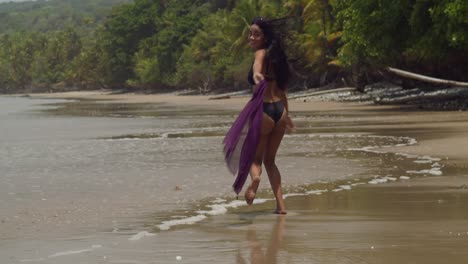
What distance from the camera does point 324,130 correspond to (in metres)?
20.4

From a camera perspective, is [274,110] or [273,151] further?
[273,151]

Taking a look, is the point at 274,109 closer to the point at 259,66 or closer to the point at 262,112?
the point at 262,112

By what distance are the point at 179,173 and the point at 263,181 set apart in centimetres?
167

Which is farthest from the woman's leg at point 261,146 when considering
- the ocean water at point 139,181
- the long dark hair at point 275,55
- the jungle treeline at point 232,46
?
the ocean water at point 139,181

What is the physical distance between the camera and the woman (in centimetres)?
742

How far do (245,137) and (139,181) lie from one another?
373 centimetres

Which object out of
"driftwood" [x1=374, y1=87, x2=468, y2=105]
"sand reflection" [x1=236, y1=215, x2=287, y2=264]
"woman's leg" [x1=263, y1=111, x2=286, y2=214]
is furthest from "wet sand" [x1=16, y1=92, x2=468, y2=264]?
"driftwood" [x1=374, y1=87, x2=468, y2=105]

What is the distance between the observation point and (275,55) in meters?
7.50

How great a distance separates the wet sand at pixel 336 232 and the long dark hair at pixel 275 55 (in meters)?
1.16

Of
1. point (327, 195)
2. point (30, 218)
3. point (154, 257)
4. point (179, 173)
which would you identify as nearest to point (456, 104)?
point (179, 173)

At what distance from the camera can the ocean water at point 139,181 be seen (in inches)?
271

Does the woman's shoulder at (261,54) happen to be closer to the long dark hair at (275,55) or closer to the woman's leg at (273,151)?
the long dark hair at (275,55)

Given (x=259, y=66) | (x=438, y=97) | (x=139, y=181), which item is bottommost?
(x=438, y=97)

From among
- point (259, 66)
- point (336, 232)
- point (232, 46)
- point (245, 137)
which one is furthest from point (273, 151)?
point (232, 46)
